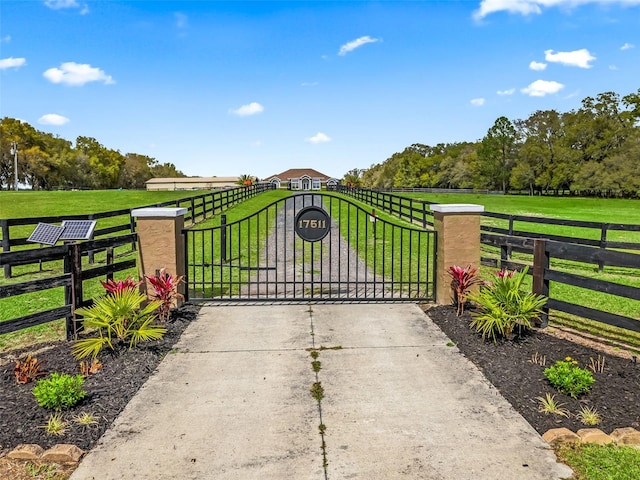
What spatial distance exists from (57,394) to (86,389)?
0.55 metres

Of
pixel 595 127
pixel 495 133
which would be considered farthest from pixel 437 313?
pixel 495 133

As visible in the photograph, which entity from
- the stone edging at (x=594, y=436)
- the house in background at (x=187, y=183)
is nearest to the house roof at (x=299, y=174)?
the house in background at (x=187, y=183)

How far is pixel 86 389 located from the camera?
4.50 metres

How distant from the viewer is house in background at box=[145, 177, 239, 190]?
118 m

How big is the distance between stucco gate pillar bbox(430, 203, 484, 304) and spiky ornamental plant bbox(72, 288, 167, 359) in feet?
14.0

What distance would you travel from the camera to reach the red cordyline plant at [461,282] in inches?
272

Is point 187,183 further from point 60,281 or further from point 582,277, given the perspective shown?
point 582,277

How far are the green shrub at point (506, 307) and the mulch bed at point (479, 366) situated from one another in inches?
6.6

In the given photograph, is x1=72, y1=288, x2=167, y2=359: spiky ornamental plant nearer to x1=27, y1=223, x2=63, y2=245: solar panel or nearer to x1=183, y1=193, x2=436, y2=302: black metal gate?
x1=183, y1=193, x2=436, y2=302: black metal gate

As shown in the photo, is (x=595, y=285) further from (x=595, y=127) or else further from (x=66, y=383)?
(x=595, y=127)

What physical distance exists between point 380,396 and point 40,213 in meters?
30.9

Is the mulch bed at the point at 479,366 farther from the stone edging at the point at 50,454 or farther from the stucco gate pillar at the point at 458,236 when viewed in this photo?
the stucco gate pillar at the point at 458,236

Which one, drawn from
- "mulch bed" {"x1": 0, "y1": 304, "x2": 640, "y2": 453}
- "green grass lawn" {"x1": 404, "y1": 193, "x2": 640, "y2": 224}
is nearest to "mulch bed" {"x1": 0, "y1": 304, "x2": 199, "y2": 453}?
"mulch bed" {"x1": 0, "y1": 304, "x2": 640, "y2": 453}

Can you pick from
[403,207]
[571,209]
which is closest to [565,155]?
[571,209]
